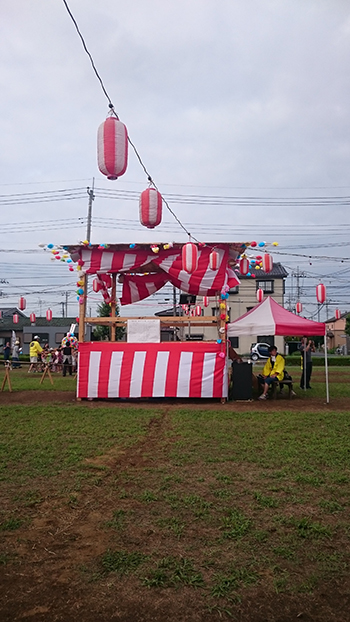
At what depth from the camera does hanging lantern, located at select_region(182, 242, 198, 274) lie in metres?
9.44

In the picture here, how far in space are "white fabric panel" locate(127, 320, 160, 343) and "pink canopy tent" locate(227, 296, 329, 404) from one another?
163 cm

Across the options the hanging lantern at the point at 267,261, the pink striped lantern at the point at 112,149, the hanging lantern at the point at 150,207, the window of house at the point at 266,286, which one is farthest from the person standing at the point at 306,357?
the window of house at the point at 266,286

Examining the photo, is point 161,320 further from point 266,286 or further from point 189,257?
point 266,286

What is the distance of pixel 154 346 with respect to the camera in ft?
32.8

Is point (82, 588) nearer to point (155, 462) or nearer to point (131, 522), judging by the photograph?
point (131, 522)

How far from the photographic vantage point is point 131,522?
11.4 feet

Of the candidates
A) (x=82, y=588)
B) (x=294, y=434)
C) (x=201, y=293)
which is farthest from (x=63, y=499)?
(x=201, y=293)

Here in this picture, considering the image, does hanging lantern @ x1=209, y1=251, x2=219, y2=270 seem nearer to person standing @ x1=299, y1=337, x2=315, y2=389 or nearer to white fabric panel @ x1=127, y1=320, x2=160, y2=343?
white fabric panel @ x1=127, y1=320, x2=160, y2=343

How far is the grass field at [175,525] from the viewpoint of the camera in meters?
2.46

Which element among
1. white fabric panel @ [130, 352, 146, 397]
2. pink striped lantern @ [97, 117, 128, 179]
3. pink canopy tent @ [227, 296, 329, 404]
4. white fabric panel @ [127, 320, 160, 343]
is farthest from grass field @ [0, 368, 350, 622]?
pink striped lantern @ [97, 117, 128, 179]

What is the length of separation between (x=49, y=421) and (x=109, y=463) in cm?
289

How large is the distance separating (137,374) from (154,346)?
2.30 ft

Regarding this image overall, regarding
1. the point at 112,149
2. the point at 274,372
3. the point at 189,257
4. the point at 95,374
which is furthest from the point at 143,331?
the point at 112,149

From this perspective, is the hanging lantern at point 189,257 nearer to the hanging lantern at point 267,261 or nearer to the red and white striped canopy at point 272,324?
the red and white striped canopy at point 272,324
